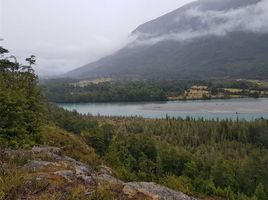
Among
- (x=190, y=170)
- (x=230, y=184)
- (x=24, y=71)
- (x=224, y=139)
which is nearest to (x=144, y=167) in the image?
(x=190, y=170)

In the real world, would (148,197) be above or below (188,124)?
above

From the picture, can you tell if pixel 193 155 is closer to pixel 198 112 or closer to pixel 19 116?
pixel 19 116

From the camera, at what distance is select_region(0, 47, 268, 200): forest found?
21.4 m

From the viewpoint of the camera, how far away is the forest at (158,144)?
21422 mm

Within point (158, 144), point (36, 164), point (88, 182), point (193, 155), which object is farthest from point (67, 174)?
point (158, 144)

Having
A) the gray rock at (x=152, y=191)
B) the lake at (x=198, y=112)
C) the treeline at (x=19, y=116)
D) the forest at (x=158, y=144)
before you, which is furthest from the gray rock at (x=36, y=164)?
the lake at (x=198, y=112)

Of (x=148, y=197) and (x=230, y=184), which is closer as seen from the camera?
(x=148, y=197)

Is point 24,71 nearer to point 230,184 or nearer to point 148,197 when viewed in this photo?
point 148,197

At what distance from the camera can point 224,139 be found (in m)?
93.8

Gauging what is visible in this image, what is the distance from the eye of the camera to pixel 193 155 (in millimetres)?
63688

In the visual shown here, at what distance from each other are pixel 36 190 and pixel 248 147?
81.0 metres

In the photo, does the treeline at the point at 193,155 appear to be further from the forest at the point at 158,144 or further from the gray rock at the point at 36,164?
the gray rock at the point at 36,164

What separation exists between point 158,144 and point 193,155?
12.7m

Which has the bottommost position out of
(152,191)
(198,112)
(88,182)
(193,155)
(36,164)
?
(193,155)
